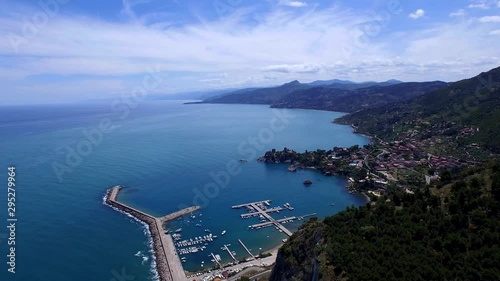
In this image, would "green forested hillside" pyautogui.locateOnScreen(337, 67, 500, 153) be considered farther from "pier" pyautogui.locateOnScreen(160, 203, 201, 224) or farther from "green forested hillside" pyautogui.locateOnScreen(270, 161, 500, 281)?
"pier" pyautogui.locateOnScreen(160, 203, 201, 224)

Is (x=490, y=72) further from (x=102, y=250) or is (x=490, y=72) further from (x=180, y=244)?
(x=102, y=250)

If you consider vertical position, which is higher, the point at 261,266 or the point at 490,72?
the point at 490,72

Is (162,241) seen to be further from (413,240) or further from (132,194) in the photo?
(413,240)

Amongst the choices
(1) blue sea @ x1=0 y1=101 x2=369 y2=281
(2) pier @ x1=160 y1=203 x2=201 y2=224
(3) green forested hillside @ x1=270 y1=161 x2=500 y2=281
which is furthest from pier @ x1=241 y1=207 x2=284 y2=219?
(3) green forested hillside @ x1=270 y1=161 x2=500 y2=281

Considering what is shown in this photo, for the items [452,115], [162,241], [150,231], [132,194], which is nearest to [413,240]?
[162,241]

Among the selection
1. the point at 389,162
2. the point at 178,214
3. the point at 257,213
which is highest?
the point at 389,162

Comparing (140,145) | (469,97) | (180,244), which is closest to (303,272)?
(180,244)
